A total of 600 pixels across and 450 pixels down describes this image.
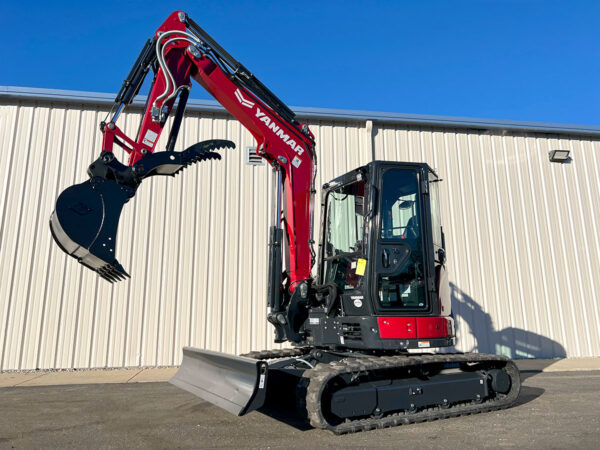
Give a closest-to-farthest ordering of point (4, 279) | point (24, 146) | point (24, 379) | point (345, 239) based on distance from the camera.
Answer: point (345, 239), point (24, 379), point (4, 279), point (24, 146)

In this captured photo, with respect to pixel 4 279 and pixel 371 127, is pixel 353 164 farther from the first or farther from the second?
pixel 4 279

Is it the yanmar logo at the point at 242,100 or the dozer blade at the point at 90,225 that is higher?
the yanmar logo at the point at 242,100

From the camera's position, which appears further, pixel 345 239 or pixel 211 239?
pixel 211 239

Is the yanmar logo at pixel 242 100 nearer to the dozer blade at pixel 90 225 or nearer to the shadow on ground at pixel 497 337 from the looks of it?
the dozer blade at pixel 90 225

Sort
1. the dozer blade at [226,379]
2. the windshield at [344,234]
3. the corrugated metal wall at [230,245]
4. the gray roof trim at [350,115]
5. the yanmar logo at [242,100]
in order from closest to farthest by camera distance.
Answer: the dozer blade at [226,379] → the windshield at [344,234] → the yanmar logo at [242,100] → the corrugated metal wall at [230,245] → the gray roof trim at [350,115]

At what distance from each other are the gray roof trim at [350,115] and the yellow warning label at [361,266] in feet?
21.0

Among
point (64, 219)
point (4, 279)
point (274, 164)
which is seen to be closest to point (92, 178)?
point (64, 219)

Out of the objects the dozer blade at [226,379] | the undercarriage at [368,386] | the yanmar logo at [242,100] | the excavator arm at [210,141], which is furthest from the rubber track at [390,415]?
the yanmar logo at [242,100]

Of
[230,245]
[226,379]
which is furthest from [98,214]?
[230,245]

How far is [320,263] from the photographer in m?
5.63

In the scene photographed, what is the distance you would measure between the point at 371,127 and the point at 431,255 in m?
6.34

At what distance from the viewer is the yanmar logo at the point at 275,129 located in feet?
18.0

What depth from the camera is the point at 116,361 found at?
8594 mm

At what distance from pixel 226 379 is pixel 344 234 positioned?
234 centimetres
